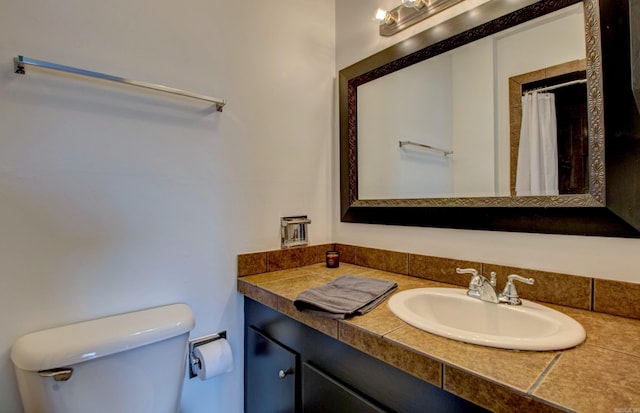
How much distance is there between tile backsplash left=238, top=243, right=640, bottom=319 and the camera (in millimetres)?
794

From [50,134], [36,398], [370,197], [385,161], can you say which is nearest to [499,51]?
[385,161]

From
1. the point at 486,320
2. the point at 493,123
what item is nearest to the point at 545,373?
the point at 486,320

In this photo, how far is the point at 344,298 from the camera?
91cm

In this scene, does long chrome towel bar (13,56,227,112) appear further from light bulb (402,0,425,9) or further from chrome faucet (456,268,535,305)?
chrome faucet (456,268,535,305)

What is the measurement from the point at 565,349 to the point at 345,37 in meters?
1.53

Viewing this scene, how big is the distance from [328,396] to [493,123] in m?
1.03

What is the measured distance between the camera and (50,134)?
0.87 meters

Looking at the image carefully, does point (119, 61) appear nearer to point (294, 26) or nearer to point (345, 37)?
point (294, 26)

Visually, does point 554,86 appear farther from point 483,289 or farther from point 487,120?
point 483,289

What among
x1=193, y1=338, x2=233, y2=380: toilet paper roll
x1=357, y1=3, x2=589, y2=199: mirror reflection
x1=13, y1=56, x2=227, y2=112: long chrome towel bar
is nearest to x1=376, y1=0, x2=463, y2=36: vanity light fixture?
x1=357, y1=3, x2=589, y2=199: mirror reflection

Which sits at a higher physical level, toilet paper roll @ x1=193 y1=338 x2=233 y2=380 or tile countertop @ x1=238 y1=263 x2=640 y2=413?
tile countertop @ x1=238 y1=263 x2=640 y2=413

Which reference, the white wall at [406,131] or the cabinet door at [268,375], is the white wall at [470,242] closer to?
the white wall at [406,131]

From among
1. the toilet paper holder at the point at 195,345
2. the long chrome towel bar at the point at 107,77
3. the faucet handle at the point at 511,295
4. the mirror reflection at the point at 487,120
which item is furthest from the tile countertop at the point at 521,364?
→ the long chrome towel bar at the point at 107,77

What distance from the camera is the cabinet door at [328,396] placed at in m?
0.77
